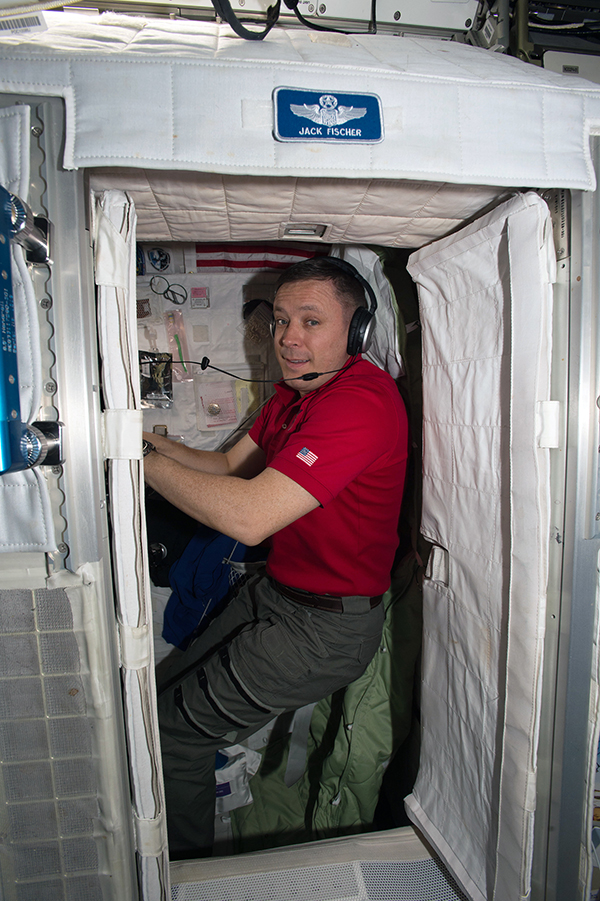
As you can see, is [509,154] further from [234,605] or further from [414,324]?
[234,605]

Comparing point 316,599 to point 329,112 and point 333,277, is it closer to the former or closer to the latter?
point 333,277

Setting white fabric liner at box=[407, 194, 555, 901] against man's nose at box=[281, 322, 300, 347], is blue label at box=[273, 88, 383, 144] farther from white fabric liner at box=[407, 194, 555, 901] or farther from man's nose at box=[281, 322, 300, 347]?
man's nose at box=[281, 322, 300, 347]

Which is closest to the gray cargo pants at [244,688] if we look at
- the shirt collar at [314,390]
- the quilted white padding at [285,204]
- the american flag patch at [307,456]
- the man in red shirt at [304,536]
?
the man in red shirt at [304,536]

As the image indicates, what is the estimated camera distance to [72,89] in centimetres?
77

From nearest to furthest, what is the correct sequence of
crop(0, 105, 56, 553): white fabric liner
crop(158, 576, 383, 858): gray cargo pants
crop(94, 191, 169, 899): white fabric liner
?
crop(0, 105, 56, 553): white fabric liner < crop(94, 191, 169, 899): white fabric liner < crop(158, 576, 383, 858): gray cargo pants

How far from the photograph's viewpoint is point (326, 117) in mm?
824

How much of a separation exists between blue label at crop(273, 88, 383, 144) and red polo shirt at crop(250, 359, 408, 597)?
64cm

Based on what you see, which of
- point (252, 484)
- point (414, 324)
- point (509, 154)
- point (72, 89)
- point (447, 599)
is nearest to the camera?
point (72, 89)

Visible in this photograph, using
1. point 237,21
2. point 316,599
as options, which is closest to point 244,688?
point 316,599

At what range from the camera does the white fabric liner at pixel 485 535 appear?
934mm

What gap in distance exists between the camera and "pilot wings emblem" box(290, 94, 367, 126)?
2.68 ft

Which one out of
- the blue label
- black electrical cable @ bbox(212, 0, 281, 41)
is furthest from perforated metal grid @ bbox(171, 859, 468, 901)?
black electrical cable @ bbox(212, 0, 281, 41)

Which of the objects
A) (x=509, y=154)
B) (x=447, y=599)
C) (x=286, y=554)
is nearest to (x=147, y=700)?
(x=286, y=554)

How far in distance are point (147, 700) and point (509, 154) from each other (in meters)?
1.37
